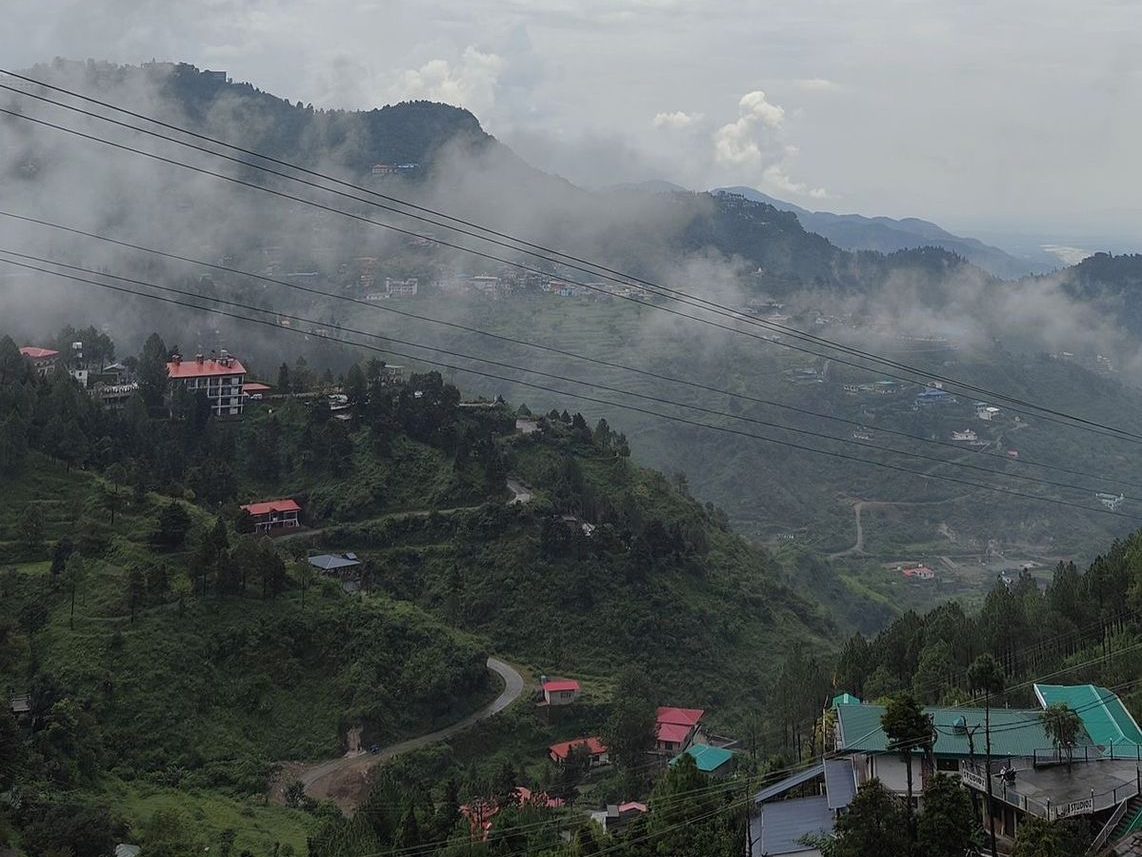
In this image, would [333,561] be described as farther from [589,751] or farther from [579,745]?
[589,751]

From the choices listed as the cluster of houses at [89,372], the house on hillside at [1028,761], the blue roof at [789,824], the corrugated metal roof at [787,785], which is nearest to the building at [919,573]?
the cluster of houses at [89,372]

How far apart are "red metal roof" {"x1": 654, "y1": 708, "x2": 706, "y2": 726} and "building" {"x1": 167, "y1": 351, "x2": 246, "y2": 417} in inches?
1000

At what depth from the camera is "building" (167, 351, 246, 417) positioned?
5022 centimetres

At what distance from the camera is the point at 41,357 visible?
5172cm

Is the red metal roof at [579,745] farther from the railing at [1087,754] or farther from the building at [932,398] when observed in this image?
the building at [932,398]

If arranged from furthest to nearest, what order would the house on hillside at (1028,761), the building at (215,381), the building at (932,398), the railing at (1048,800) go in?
the building at (932,398) → the building at (215,381) → the house on hillside at (1028,761) → the railing at (1048,800)

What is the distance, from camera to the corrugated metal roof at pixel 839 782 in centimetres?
2022

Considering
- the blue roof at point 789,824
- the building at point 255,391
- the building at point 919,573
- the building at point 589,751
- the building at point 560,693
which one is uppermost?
the building at point 255,391

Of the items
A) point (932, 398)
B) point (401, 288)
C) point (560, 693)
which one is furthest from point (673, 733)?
point (401, 288)

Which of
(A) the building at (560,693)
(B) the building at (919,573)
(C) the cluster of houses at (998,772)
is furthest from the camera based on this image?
(B) the building at (919,573)

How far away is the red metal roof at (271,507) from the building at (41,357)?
1258 cm

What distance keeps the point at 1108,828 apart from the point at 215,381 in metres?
43.0

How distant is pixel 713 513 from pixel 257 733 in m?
32.4

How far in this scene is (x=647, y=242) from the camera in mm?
140125
